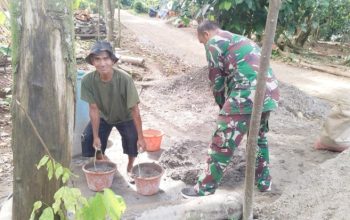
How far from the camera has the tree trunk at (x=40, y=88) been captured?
1.69 meters

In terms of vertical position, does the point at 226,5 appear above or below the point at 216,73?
above

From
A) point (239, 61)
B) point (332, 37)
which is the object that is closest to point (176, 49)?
point (332, 37)

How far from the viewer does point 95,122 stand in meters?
3.89

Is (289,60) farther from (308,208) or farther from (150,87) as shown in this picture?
(308,208)

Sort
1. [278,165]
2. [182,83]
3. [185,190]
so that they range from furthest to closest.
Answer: [182,83] < [278,165] < [185,190]

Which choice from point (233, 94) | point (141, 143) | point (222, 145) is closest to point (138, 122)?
point (141, 143)

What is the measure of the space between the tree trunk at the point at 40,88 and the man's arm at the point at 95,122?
1930mm

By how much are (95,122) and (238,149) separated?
1.72 m

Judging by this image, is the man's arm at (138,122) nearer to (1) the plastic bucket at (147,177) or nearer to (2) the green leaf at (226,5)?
(1) the plastic bucket at (147,177)

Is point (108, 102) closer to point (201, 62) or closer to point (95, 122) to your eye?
point (95, 122)

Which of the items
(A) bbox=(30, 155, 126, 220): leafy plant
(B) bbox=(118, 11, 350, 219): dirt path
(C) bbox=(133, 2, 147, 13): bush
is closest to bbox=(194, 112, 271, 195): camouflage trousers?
(B) bbox=(118, 11, 350, 219): dirt path

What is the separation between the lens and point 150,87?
7.71 metres

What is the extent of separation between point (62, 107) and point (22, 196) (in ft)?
1.54

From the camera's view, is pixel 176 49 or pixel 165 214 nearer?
pixel 165 214
